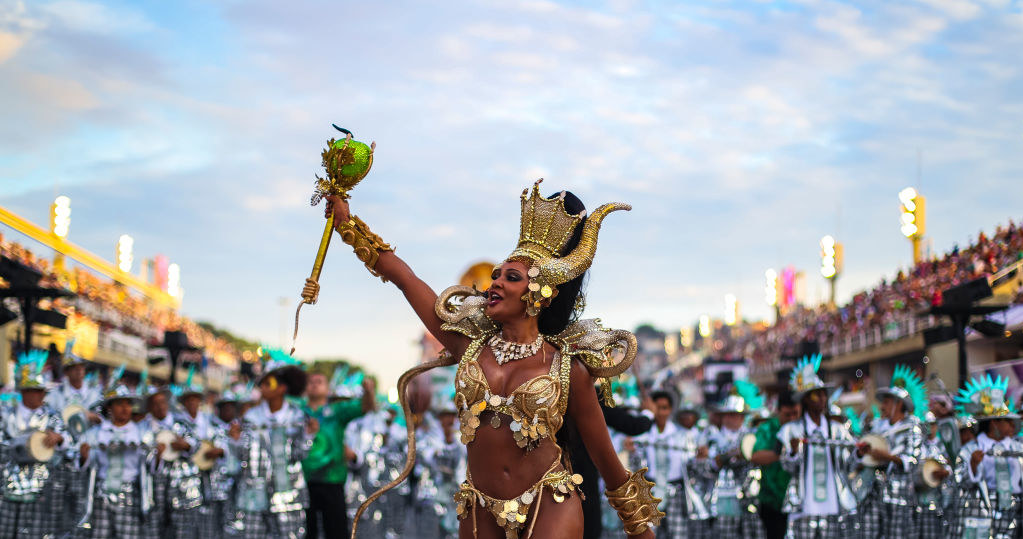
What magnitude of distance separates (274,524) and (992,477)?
22.2ft

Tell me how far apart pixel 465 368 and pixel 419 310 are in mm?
438

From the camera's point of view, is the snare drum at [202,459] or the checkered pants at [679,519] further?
the checkered pants at [679,519]

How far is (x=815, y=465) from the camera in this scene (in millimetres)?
10359

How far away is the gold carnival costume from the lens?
16.4ft

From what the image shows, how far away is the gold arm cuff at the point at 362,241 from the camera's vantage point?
17.6 feet

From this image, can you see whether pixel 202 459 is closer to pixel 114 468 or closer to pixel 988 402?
pixel 114 468

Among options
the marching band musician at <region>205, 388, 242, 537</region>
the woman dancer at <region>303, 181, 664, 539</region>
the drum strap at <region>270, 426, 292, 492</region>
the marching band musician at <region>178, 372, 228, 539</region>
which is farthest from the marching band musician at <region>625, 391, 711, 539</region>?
the woman dancer at <region>303, 181, 664, 539</region>

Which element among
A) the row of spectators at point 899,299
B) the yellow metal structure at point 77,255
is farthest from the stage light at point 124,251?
the row of spectators at point 899,299

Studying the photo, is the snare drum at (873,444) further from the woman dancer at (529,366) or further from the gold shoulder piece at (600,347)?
the gold shoulder piece at (600,347)

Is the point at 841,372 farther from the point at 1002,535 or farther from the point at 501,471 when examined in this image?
the point at 501,471

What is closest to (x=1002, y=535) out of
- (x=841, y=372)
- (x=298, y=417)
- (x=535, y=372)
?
(x=298, y=417)

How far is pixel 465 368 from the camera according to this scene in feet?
16.9

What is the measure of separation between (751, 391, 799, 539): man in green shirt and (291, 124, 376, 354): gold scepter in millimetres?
6493

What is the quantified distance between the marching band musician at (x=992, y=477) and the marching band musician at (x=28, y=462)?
889 cm
